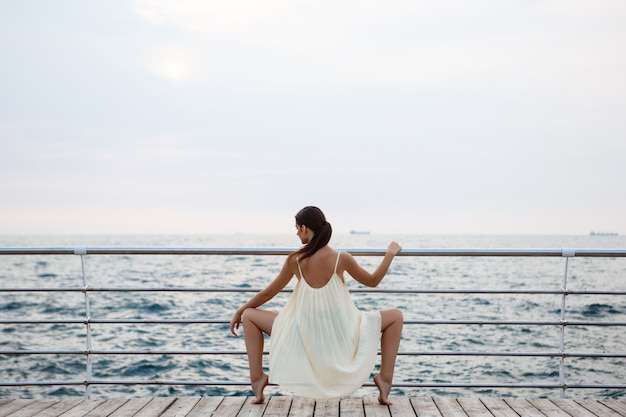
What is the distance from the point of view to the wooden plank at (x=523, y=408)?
3881mm

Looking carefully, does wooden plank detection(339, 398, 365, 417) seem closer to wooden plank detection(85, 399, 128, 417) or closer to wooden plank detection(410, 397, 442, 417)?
wooden plank detection(410, 397, 442, 417)

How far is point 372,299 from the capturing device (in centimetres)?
2295

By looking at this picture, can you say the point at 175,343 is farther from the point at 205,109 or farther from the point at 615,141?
the point at 205,109

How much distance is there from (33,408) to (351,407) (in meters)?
1.98

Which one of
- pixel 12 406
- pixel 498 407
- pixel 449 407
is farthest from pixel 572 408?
pixel 12 406

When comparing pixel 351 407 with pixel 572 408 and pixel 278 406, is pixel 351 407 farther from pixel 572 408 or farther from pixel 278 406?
pixel 572 408

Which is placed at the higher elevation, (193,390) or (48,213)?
(48,213)

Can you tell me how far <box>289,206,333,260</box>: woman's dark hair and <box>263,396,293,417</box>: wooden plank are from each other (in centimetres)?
93

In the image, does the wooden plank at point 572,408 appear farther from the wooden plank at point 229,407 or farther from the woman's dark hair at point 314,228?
the wooden plank at point 229,407

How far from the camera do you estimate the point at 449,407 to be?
4.00m

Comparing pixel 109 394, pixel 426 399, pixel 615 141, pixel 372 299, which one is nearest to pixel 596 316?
pixel 372 299

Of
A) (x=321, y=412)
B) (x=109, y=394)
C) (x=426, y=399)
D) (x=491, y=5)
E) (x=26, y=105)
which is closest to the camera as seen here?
(x=321, y=412)

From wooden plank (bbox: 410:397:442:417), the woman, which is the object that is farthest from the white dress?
wooden plank (bbox: 410:397:442:417)

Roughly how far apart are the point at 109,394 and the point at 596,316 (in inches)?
659
